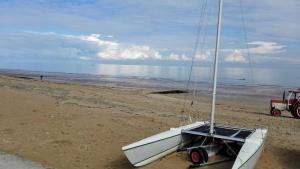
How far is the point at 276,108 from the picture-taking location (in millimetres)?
19719

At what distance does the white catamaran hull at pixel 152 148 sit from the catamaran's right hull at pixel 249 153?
1717 mm

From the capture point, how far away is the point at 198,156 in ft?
28.1

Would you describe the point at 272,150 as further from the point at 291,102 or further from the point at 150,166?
the point at 291,102

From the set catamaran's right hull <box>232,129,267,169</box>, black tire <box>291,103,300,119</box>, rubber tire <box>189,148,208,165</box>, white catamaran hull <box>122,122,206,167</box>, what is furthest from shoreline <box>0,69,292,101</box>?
rubber tire <box>189,148,208,165</box>

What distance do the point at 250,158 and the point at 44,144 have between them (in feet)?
17.2

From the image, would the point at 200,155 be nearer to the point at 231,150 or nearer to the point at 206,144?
the point at 206,144

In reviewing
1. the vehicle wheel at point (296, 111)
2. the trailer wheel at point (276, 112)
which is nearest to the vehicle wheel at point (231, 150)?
the vehicle wheel at point (296, 111)

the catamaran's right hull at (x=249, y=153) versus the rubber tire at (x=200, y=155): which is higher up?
the catamaran's right hull at (x=249, y=153)

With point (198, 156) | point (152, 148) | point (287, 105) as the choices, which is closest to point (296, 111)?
point (287, 105)

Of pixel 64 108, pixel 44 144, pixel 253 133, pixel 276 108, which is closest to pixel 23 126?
pixel 44 144

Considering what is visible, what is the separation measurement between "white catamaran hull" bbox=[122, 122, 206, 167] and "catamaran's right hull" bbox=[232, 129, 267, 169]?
1.72 m

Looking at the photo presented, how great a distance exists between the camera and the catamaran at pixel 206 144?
803 centimetres

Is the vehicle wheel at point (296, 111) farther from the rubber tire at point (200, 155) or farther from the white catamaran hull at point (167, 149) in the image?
the rubber tire at point (200, 155)

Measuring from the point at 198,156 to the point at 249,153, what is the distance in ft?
4.13
